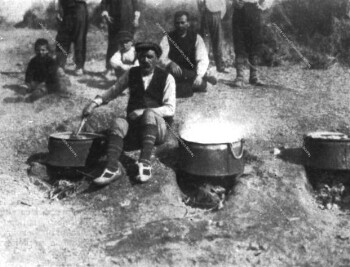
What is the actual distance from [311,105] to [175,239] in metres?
4.00

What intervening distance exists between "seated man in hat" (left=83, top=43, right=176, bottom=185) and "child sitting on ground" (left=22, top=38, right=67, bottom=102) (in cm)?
234

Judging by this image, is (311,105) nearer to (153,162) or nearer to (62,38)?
(153,162)

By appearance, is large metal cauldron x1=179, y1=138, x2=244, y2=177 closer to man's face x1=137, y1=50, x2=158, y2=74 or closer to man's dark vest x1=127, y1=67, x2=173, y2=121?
man's dark vest x1=127, y1=67, x2=173, y2=121

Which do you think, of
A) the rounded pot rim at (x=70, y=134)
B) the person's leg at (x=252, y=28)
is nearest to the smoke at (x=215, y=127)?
the rounded pot rim at (x=70, y=134)

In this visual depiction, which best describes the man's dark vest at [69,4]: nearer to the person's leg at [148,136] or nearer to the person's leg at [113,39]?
Answer: the person's leg at [113,39]


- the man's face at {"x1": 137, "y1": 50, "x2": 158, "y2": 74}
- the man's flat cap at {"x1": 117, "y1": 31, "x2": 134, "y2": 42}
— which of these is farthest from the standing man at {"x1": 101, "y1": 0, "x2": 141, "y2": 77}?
the man's face at {"x1": 137, "y1": 50, "x2": 158, "y2": 74}

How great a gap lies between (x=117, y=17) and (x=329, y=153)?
4.78 meters

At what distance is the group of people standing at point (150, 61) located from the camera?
530 cm

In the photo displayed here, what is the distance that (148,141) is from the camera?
206 inches

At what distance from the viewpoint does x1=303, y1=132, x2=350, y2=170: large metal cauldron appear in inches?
212

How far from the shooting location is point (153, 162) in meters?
5.61

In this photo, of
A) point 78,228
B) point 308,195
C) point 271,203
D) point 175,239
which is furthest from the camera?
point 308,195

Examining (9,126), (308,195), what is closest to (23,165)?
(9,126)

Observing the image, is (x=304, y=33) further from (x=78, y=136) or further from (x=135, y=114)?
(x=78, y=136)
